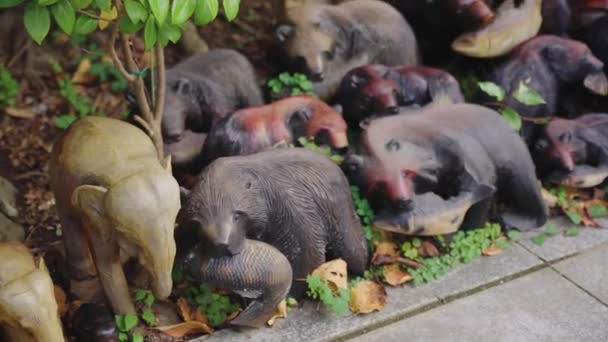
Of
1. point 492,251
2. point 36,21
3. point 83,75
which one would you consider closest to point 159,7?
point 36,21

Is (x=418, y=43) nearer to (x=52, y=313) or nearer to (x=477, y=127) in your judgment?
(x=477, y=127)

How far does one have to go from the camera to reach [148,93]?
3.50 metres

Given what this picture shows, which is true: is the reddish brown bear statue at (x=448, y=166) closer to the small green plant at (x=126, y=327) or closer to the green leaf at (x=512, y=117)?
the green leaf at (x=512, y=117)

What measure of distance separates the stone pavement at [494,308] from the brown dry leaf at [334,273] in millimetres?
137

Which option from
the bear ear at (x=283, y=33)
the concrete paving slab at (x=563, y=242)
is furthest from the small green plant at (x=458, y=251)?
the bear ear at (x=283, y=33)

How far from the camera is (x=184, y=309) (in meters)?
2.91

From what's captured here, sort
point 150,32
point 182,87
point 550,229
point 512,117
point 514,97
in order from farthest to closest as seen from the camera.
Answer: point 514,97
point 512,117
point 550,229
point 182,87
point 150,32

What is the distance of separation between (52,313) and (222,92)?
166 cm

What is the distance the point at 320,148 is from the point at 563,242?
1377 mm

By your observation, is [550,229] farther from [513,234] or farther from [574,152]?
[574,152]

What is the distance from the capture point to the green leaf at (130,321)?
2740mm

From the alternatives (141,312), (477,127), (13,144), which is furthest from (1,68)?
(477,127)

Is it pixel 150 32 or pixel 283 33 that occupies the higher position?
pixel 150 32

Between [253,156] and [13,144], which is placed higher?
[253,156]
